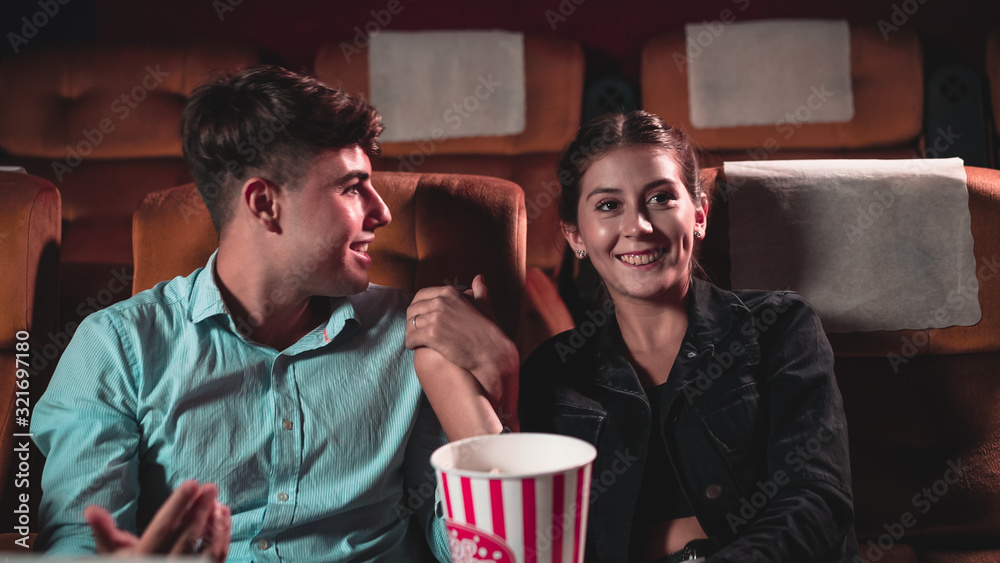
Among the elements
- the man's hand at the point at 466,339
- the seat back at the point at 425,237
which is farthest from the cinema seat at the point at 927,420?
the man's hand at the point at 466,339

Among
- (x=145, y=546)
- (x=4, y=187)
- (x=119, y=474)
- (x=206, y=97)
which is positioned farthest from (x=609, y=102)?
(x=145, y=546)

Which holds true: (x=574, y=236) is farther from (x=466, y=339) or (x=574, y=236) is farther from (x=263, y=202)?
(x=263, y=202)

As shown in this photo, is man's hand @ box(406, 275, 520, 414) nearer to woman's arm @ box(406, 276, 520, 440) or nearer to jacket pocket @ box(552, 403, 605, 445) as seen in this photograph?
woman's arm @ box(406, 276, 520, 440)

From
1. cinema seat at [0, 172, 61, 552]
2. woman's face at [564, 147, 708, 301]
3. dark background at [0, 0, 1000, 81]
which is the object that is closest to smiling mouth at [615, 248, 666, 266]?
woman's face at [564, 147, 708, 301]

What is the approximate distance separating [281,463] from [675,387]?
1.96 feet

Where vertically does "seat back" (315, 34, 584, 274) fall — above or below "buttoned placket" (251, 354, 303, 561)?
above

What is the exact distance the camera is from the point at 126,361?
997 millimetres

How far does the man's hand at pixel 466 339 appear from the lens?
1005 millimetres

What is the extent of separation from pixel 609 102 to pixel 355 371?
156 cm

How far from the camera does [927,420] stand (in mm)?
1363

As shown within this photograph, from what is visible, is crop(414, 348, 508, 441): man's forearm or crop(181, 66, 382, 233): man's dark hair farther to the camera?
crop(181, 66, 382, 233): man's dark hair

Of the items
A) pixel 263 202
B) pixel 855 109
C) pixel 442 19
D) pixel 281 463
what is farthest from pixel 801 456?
pixel 442 19

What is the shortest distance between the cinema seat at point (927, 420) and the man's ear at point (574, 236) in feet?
0.84

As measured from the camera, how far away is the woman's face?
1.17 m
